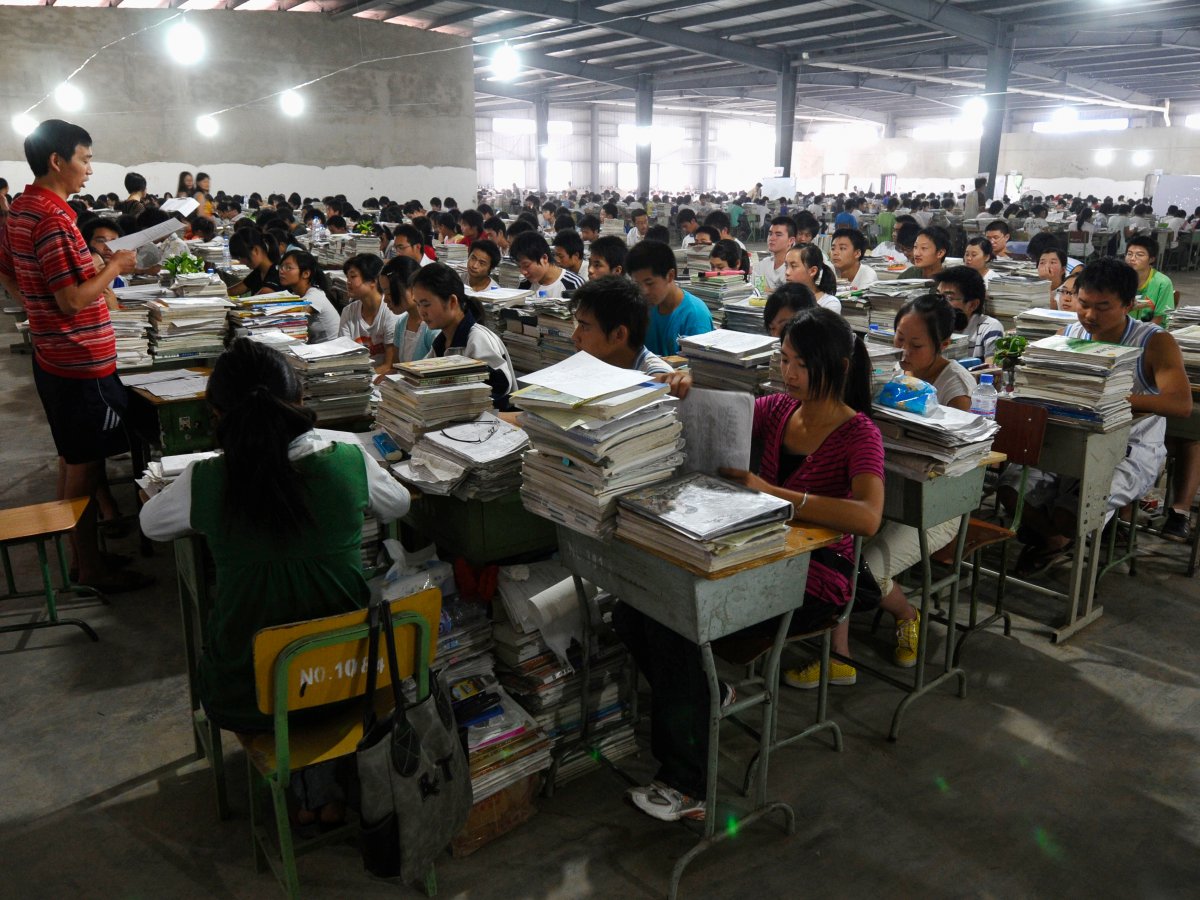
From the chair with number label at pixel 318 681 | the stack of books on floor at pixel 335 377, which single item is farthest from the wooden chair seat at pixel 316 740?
the stack of books on floor at pixel 335 377

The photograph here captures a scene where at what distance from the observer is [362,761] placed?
175 centimetres

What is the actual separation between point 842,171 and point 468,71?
17632 millimetres

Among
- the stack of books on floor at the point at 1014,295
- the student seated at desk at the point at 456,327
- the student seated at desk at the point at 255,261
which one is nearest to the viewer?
the student seated at desk at the point at 456,327

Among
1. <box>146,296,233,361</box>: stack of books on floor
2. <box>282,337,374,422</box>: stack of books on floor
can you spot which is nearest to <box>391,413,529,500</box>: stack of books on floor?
<box>282,337,374,422</box>: stack of books on floor

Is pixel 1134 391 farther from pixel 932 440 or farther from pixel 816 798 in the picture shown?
pixel 816 798

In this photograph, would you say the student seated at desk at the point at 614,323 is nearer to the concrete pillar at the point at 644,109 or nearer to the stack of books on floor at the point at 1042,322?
the stack of books on floor at the point at 1042,322

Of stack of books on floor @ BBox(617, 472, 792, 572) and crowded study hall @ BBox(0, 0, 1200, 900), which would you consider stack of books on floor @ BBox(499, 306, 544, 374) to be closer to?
crowded study hall @ BBox(0, 0, 1200, 900)

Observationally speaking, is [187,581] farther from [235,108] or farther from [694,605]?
[235,108]

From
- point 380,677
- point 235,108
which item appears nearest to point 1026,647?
point 380,677

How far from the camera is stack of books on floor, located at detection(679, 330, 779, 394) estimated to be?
2.99m

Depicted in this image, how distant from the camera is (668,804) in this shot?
2.22m

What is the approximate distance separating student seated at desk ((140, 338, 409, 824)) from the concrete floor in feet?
2.04

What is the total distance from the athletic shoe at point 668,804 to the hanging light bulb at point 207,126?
15.3 m

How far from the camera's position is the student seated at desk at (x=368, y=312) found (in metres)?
4.48
